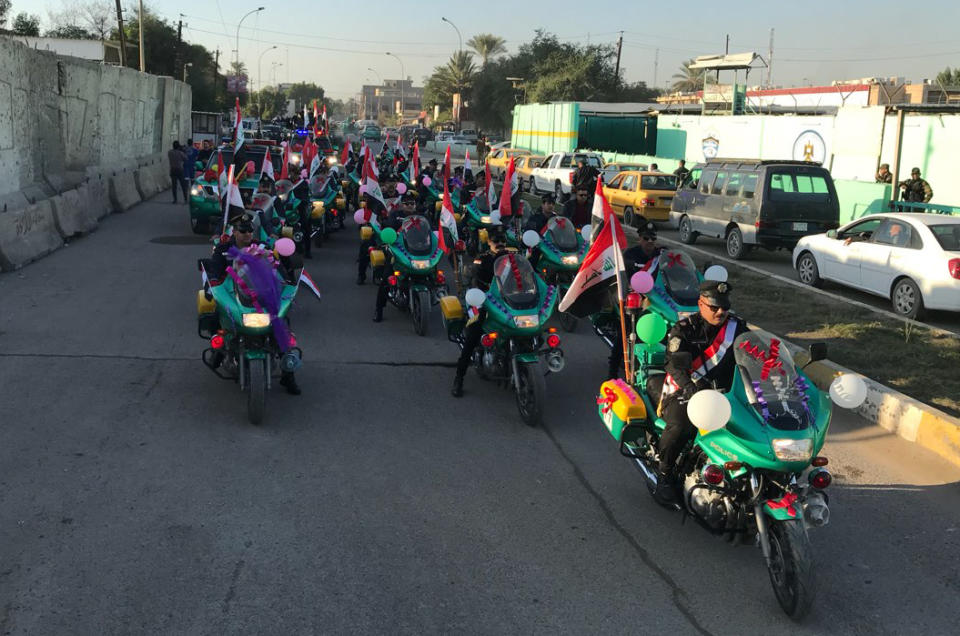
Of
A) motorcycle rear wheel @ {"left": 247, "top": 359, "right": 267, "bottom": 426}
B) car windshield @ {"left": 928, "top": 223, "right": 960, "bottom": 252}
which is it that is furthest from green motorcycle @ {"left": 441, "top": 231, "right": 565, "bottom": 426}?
car windshield @ {"left": 928, "top": 223, "right": 960, "bottom": 252}

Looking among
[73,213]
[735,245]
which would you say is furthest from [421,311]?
[73,213]

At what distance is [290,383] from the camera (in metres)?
8.53

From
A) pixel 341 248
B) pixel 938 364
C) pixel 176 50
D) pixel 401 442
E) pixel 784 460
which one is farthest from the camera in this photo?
pixel 176 50

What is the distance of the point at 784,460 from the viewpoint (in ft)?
15.0

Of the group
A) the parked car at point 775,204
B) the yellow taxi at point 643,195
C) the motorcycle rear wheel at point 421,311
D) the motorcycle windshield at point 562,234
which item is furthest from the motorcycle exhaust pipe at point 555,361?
the yellow taxi at point 643,195

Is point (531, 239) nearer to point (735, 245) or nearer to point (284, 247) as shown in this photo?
point (284, 247)

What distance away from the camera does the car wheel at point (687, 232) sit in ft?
68.4

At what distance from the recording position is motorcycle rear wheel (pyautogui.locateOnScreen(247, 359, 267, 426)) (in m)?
7.54

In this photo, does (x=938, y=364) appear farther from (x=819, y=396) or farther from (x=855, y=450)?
(x=819, y=396)

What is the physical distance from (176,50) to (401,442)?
73205 millimetres

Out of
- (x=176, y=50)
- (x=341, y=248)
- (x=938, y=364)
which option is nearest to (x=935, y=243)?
(x=938, y=364)

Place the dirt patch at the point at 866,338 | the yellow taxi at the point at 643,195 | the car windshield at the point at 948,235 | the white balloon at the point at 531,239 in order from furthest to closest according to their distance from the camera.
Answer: the yellow taxi at the point at 643,195 → the car windshield at the point at 948,235 → the white balloon at the point at 531,239 → the dirt patch at the point at 866,338

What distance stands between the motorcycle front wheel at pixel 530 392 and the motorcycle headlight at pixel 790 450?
3.33 m

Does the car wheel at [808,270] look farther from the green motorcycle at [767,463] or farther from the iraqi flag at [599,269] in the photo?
the green motorcycle at [767,463]
